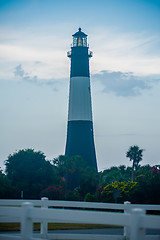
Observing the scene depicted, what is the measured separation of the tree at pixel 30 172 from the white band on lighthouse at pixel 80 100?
7101 mm

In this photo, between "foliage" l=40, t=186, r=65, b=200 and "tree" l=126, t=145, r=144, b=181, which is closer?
"foliage" l=40, t=186, r=65, b=200

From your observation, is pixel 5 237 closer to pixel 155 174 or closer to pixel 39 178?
pixel 155 174

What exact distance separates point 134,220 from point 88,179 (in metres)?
46.9

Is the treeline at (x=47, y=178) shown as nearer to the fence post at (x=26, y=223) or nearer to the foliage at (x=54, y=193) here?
the foliage at (x=54, y=193)

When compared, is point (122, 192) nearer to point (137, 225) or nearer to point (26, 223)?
point (26, 223)

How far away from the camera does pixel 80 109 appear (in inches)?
2061

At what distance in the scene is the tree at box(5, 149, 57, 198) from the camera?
169 feet

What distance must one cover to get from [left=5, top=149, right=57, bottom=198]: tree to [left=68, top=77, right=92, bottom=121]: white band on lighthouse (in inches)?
280

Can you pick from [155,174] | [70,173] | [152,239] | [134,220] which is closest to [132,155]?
[70,173]

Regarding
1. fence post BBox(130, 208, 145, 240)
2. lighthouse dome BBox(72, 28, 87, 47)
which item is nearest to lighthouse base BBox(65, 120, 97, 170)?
lighthouse dome BBox(72, 28, 87, 47)

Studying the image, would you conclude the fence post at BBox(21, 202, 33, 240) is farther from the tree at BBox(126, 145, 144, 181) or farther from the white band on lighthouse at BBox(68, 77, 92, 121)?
the tree at BBox(126, 145, 144, 181)

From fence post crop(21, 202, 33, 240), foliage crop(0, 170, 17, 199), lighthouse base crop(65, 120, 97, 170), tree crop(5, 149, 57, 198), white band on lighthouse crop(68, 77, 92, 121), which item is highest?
white band on lighthouse crop(68, 77, 92, 121)

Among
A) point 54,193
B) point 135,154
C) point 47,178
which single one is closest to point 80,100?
point 47,178

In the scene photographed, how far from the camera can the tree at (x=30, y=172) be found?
51.4m
